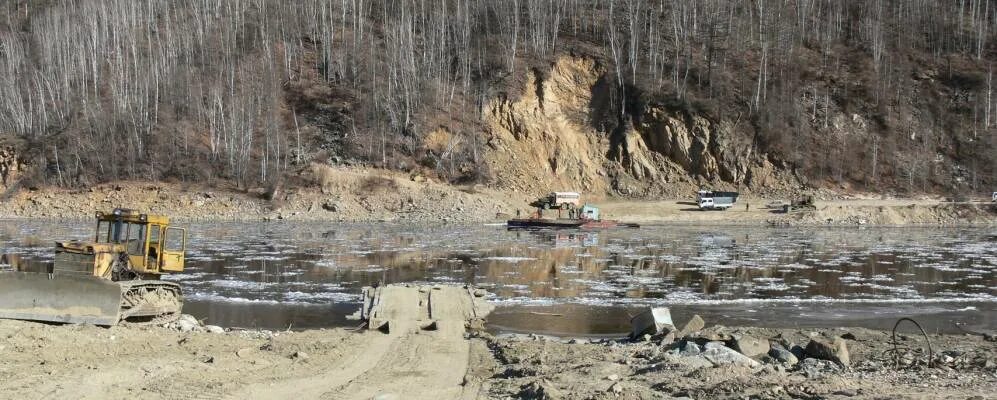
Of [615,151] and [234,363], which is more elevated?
[615,151]

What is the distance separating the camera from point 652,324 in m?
14.5

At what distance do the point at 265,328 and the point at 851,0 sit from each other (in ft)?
263

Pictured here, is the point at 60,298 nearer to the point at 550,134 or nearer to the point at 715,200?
the point at 715,200

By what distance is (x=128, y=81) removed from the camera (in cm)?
6838

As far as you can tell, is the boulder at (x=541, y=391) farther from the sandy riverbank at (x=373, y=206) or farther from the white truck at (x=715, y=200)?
the white truck at (x=715, y=200)

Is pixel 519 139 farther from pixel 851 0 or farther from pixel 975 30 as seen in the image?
pixel 975 30

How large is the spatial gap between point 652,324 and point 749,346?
93.0 inches

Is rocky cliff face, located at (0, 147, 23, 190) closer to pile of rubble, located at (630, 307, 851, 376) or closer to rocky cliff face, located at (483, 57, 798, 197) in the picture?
rocky cliff face, located at (483, 57, 798, 197)

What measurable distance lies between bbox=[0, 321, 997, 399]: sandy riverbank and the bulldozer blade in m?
0.44

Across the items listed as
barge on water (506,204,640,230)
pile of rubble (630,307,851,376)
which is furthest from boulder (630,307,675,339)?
barge on water (506,204,640,230)

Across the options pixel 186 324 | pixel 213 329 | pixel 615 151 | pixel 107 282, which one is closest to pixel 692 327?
pixel 213 329

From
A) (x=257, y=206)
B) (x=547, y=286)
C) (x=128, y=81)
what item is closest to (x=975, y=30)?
(x=257, y=206)

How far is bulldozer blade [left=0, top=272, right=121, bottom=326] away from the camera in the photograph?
1397cm

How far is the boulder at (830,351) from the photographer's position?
1183 centimetres
